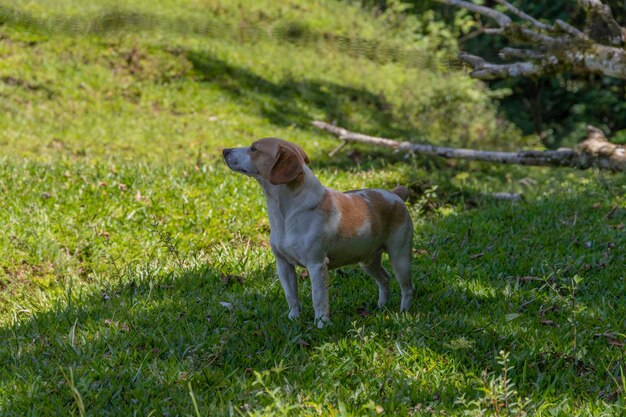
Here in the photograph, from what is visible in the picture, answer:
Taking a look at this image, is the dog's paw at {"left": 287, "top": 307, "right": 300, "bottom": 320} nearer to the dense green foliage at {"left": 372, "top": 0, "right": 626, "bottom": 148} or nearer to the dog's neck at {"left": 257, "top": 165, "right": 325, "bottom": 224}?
the dog's neck at {"left": 257, "top": 165, "right": 325, "bottom": 224}

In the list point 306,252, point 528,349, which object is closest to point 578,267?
point 528,349

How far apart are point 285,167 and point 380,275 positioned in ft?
4.47

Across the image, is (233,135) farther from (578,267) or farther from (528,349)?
(528,349)

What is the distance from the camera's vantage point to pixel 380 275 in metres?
5.20

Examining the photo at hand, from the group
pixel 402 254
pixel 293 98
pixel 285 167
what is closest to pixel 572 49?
pixel 402 254

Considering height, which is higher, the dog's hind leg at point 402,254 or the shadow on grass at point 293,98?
the dog's hind leg at point 402,254

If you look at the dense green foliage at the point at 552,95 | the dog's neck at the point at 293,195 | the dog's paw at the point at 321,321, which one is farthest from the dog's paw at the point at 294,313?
the dense green foliage at the point at 552,95

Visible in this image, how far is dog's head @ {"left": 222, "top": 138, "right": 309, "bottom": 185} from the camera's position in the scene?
4.31 meters

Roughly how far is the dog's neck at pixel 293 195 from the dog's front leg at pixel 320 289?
0.40 m

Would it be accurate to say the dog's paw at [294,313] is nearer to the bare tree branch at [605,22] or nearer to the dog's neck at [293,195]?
the dog's neck at [293,195]

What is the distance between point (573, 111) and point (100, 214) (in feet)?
53.3

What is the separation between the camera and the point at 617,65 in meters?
8.54

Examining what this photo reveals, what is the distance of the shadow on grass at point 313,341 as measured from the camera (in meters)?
3.77

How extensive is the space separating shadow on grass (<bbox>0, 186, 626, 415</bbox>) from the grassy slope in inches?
0.7
